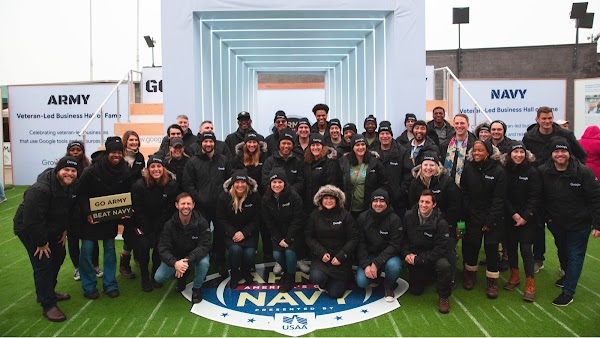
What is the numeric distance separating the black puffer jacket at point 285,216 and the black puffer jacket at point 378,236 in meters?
0.63

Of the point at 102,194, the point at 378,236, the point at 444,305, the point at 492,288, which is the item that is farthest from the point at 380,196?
the point at 102,194

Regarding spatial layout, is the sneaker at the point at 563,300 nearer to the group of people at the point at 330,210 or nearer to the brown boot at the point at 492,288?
the group of people at the point at 330,210

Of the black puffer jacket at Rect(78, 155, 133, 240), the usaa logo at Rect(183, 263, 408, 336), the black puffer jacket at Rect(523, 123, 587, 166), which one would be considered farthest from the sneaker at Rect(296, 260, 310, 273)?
the black puffer jacket at Rect(523, 123, 587, 166)

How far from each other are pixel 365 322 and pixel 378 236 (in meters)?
0.92

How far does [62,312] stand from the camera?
4.36 metres

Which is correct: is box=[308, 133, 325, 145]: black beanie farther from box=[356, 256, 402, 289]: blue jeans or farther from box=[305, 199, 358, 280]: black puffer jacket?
box=[356, 256, 402, 289]: blue jeans

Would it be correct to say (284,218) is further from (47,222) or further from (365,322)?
(47,222)

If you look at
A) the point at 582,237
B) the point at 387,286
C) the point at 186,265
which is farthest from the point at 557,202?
the point at 186,265

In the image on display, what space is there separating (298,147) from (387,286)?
191 centimetres

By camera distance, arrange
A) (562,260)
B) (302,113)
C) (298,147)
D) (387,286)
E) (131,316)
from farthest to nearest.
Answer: (302,113)
(298,147)
(562,260)
(387,286)
(131,316)

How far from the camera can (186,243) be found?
4715 mm

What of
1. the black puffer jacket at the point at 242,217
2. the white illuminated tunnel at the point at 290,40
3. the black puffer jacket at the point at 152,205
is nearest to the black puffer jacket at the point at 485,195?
the white illuminated tunnel at the point at 290,40

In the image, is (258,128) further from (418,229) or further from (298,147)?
(418,229)

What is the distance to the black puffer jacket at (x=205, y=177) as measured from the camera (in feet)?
17.0
